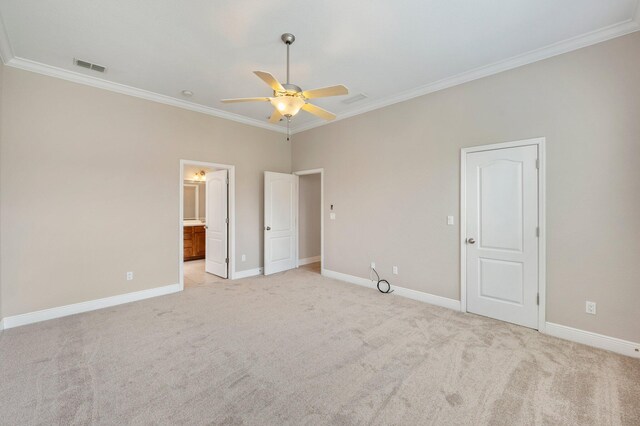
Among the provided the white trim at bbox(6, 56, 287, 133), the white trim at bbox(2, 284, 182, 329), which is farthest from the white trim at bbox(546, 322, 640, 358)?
the white trim at bbox(6, 56, 287, 133)

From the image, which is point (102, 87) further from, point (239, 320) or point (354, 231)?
point (354, 231)

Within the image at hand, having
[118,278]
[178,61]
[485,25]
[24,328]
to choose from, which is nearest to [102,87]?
[178,61]

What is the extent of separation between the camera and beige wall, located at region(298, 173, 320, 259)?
20.8 feet

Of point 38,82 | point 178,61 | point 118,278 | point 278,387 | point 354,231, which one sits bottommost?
point 278,387

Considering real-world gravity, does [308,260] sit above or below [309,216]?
below

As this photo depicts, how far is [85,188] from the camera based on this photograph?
354 centimetres

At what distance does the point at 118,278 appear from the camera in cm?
381

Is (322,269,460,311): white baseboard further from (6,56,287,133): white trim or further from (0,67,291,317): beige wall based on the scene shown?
(6,56,287,133): white trim

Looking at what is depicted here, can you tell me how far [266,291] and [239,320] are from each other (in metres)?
1.11

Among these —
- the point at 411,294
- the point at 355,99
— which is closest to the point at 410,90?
the point at 355,99

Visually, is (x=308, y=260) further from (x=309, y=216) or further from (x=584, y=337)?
(x=584, y=337)

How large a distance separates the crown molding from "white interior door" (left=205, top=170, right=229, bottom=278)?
2.99m

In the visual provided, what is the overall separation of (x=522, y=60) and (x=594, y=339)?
299 centimetres

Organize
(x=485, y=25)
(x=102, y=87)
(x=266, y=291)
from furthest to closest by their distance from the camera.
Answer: (x=266, y=291) < (x=102, y=87) < (x=485, y=25)
